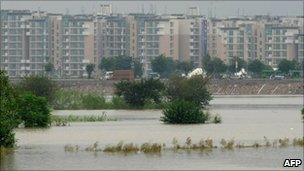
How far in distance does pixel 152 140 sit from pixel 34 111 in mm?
10314

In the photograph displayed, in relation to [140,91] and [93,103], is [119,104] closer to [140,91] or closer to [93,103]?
[93,103]

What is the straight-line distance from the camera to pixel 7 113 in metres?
39.9

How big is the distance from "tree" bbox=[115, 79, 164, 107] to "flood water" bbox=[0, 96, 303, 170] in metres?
9.41

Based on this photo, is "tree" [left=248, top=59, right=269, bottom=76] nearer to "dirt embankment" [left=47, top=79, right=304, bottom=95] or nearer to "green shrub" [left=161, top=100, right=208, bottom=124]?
"dirt embankment" [left=47, top=79, right=304, bottom=95]

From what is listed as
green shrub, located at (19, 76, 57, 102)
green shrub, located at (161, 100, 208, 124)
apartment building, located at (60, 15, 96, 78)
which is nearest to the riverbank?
apartment building, located at (60, 15, 96, 78)

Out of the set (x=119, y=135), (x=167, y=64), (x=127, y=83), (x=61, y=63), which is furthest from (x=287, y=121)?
(x=61, y=63)

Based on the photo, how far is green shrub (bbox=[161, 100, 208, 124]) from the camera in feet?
186

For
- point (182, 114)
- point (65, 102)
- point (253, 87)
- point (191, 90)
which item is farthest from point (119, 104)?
point (253, 87)

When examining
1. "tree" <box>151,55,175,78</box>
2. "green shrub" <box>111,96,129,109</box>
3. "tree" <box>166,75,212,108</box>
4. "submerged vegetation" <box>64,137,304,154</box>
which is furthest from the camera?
"tree" <box>151,55,175,78</box>

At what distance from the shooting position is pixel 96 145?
136 ft

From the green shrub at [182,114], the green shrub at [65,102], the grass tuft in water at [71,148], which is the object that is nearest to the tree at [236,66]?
the green shrub at [65,102]

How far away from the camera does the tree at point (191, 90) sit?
80.8 metres

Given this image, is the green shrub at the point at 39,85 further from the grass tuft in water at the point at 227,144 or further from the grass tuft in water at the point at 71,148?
the grass tuft in water at the point at 227,144

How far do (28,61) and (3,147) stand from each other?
518 feet
